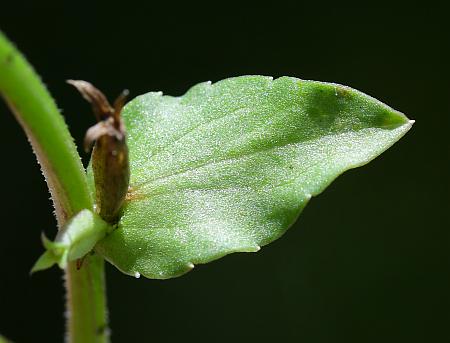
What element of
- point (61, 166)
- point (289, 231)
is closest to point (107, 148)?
point (61, 166)

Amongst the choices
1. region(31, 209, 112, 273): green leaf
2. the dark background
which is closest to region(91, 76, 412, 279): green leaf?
region(31, 209, 112, 273): green leaf

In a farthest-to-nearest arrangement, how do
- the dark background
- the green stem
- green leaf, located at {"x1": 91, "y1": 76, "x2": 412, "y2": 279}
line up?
the dark background < green leaf, located at {"x1": 91, "y1": 76, "x2": 412, "y2": 279} < the green stem

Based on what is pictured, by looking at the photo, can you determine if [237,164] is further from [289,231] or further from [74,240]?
[289,231]

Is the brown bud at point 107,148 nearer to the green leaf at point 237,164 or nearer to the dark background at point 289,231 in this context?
the green leaf at point 237,164

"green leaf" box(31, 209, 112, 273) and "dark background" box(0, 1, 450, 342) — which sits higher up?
"green leaf" box(31, 209, 112, 273)

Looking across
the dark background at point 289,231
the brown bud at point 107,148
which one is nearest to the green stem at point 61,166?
the brown bud at point 107,148

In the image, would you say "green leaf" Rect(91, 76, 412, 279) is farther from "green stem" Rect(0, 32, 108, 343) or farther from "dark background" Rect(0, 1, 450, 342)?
"dark background" Rect(0, 1, 450, 342)

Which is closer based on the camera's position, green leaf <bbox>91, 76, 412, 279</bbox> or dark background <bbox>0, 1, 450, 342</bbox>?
green leaf <bbox>91, 76, 412, 279</bbox>
